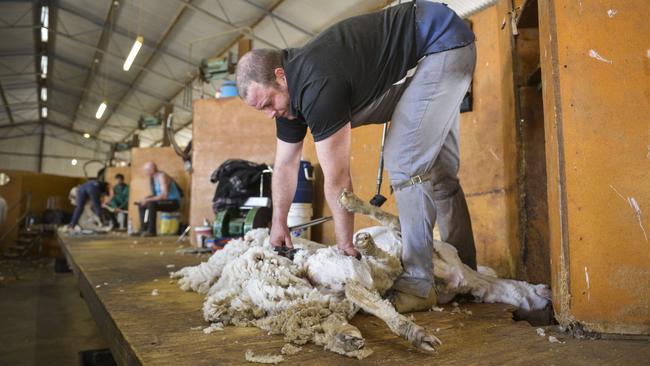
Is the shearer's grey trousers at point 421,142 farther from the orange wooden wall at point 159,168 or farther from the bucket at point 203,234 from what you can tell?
the orange wooden wall at point 159,168

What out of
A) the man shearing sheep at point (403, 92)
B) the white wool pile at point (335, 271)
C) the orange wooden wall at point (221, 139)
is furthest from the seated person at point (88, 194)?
the white wool pile at point (335, 271)

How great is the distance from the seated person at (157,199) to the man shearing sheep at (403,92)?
247 inches

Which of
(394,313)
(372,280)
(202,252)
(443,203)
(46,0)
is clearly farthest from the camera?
(46,0)

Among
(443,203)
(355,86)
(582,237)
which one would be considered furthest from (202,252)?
(582,237)

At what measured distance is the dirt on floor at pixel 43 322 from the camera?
3.15m

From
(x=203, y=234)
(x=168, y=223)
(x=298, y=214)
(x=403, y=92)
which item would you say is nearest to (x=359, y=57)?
(x=403, y=92)

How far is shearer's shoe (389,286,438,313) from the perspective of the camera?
164 centimetres

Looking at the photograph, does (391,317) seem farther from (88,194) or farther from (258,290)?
(88,194)

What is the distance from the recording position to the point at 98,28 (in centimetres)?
1308

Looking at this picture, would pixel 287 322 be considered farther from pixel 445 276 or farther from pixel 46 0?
pixel 46 0

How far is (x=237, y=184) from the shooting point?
418 centimetres

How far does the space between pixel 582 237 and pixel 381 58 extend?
0.97 meters

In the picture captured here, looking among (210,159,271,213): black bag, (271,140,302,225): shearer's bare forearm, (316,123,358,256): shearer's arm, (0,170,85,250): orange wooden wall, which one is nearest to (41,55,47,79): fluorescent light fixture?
(0,170,85,250): orange wooden wall

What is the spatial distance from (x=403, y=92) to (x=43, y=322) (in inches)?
170
